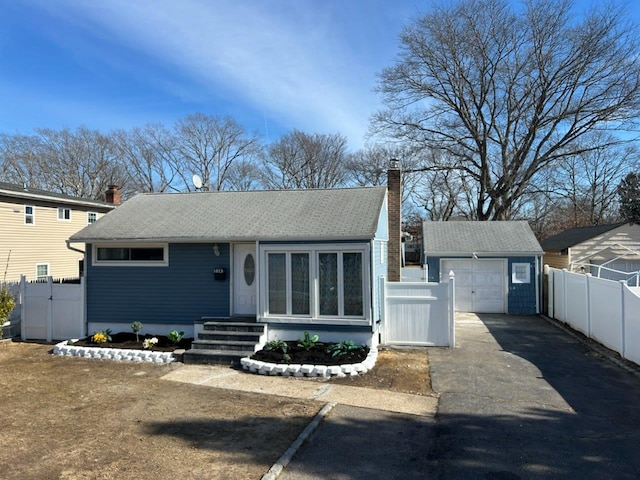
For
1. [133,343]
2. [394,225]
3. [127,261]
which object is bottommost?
[133,343]

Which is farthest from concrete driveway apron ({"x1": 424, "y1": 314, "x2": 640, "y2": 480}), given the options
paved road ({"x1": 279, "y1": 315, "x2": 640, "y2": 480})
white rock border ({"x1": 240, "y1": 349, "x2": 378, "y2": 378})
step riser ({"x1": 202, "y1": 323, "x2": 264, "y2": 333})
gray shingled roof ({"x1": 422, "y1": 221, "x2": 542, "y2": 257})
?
gray shingled roof ({"x1": 422, "y1": 221, "x2": 542, "y2": 257})

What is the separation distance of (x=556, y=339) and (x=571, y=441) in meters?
6.88

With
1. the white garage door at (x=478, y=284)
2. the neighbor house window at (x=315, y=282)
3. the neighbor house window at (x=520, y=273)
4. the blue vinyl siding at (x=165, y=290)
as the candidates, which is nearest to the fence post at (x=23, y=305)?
the blue vinyl siding at (x=165, y=290)

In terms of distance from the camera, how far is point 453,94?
28.6 meters

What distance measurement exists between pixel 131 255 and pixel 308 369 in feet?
18.9

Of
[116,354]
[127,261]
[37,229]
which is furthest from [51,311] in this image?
[37,229]

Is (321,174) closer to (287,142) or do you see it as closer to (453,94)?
(287,142)

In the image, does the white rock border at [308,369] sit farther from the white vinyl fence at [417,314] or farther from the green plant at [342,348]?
the white vinyl fence at [417,314]

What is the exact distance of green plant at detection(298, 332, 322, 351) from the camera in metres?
9.36

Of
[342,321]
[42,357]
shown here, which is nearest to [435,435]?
[342,321]

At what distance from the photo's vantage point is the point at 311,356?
8.95m

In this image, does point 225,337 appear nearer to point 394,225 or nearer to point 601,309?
point 394,225

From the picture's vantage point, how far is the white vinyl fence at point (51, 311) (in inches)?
452

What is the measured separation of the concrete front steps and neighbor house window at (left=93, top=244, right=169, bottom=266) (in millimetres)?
2075
